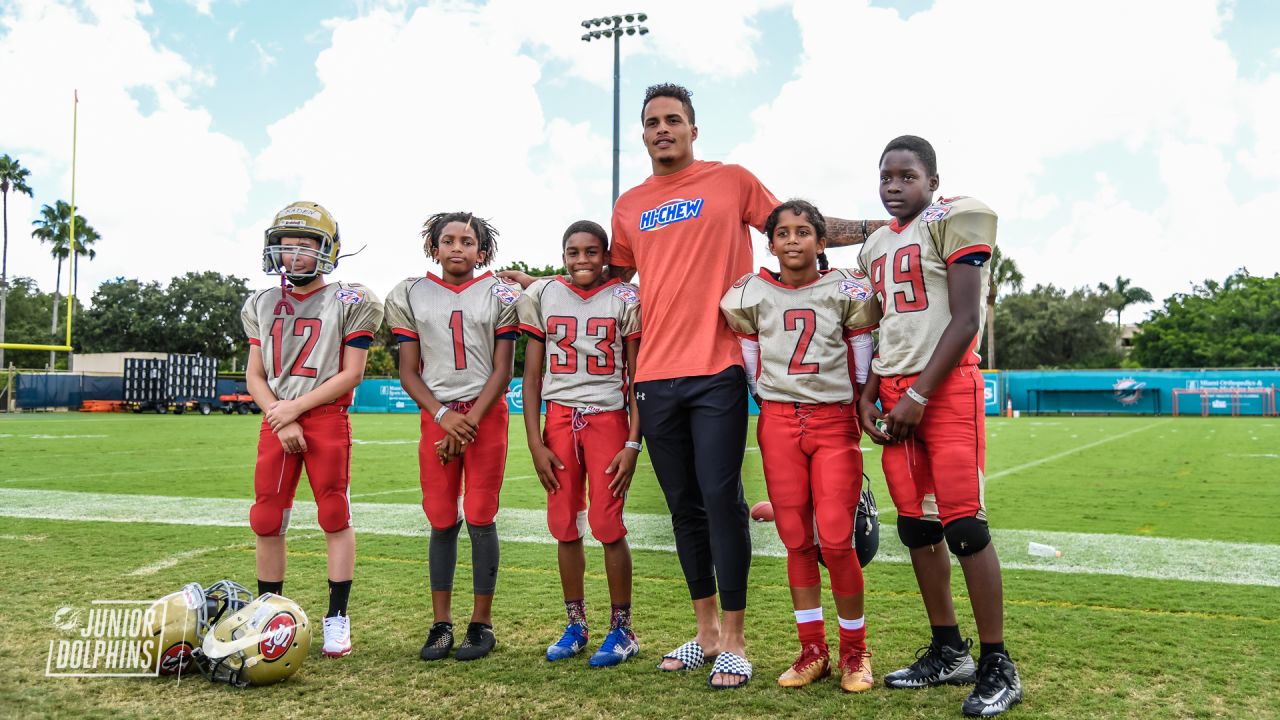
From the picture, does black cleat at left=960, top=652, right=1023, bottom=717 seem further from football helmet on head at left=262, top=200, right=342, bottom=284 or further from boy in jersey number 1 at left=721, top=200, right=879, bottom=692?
football helmet on head at left=262, top=200, right=342, bottom=284

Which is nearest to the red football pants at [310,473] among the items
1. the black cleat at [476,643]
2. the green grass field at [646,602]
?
the green grass field at [646,602]

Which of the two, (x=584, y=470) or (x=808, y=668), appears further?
(x=584, y=470)

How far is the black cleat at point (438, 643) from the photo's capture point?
3.40 m

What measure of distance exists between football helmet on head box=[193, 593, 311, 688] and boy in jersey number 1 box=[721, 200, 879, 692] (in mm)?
1677

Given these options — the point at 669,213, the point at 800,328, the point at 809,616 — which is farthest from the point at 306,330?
the point at 809,616

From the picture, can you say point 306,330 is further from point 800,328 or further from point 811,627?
point 811,627

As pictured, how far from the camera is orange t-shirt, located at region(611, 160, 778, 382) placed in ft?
10.9

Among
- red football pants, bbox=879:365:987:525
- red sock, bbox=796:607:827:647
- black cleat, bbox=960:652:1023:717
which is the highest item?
red football pants, bbox=879:365:987:525

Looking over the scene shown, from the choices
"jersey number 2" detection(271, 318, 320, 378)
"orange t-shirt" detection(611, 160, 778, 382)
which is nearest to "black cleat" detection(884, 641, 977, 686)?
"orange t-shirt" detection(611, 160, 778, 382)

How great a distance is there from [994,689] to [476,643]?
1.83 meters

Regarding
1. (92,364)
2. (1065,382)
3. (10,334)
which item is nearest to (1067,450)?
(1065,382)

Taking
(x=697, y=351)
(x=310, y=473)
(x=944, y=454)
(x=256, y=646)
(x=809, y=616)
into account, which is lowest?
(x=256, y=646)

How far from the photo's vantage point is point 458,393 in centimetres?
365

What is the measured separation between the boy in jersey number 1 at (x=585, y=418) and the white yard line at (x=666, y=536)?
210cm
